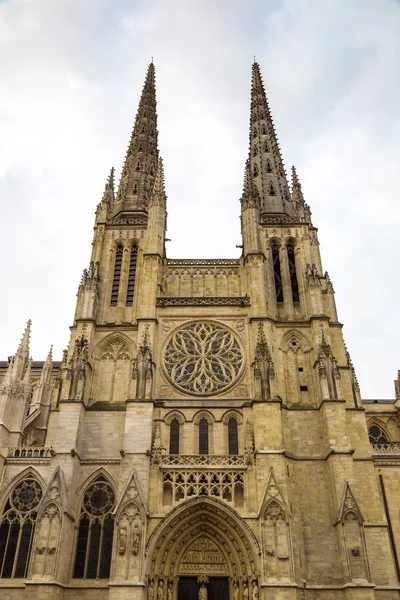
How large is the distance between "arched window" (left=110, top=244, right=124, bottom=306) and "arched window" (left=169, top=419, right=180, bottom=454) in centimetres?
677

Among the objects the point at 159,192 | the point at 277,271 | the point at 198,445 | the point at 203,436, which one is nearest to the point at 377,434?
the point at 277,271

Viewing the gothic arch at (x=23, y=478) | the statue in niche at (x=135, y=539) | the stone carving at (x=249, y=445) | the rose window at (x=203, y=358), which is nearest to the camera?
the statue in niche at (x=135, y=539)

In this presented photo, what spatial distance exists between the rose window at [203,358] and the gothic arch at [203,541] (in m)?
4.88

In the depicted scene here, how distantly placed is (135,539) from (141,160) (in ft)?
77.0

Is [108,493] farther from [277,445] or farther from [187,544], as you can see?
[277,445]

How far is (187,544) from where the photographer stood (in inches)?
737

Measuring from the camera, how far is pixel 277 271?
2614 centimetres

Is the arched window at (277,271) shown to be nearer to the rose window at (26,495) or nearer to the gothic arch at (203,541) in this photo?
the gothic arch at (203,541)

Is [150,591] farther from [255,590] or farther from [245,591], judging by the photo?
[255,590]

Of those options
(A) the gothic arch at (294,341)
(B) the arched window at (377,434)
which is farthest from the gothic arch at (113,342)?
(B) the arched window at (377,434)

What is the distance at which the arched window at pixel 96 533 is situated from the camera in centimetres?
1812

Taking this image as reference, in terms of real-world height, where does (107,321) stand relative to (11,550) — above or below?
above

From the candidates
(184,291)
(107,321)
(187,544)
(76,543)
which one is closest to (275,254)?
(184,291)

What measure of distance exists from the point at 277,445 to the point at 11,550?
1018cm
